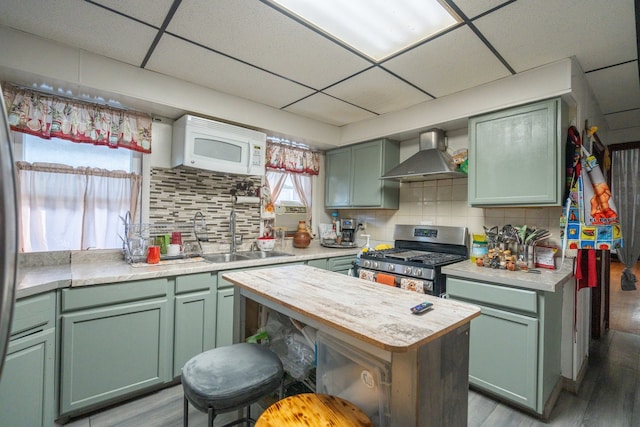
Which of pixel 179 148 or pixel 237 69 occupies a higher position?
pixel 237 69

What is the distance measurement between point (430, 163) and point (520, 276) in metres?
1.17

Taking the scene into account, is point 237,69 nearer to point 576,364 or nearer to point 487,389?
point 487,389

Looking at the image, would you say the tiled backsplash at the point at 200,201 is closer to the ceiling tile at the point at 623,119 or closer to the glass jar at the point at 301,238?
the glass jar at the point at 301,238

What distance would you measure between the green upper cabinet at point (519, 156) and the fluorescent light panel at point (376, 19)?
976 mm

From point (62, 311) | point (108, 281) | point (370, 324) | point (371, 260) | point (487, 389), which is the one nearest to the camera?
point (370, 324)

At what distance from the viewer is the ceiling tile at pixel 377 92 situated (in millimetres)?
2293

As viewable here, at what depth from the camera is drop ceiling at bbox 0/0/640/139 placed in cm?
154

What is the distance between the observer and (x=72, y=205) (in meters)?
2.21

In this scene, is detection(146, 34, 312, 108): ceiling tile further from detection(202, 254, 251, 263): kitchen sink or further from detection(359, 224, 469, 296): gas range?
detection(359, 224, 469, 296): gas range

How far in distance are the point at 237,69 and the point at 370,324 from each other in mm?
2002

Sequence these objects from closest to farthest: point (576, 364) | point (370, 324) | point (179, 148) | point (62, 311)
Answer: point (370, 324), point (62, 311), point (576, 364), point (179, 148)

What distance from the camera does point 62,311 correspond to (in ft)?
5.39

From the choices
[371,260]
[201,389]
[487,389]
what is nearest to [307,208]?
[371,260]

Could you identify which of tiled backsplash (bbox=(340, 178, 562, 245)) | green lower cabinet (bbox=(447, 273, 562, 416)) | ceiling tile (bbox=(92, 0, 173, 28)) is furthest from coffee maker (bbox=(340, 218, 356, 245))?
ceiling tile (bbox=(92, 0, 173, 28))
